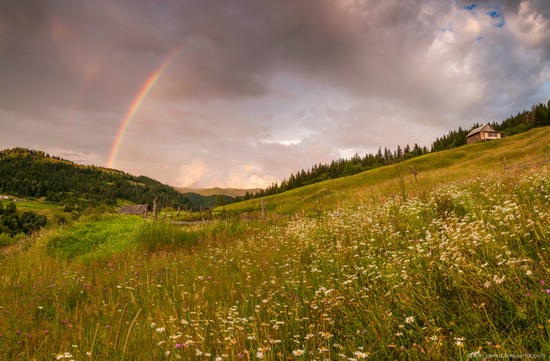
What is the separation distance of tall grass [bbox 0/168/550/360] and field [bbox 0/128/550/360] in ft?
0.08

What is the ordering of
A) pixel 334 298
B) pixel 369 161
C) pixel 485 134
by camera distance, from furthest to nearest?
pixel 369 161 < pixel 485 134 < pixel 334 298

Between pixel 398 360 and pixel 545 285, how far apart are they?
5.00ft

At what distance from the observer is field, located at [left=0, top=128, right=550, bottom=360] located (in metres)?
2.68

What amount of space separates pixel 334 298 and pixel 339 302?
0.11 m

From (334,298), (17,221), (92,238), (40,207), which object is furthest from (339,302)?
(40,207)

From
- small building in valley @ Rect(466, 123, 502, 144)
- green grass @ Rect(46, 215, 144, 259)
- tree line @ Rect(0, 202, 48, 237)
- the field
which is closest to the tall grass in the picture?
the field

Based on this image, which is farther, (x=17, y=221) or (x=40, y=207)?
(x=40, y=207)

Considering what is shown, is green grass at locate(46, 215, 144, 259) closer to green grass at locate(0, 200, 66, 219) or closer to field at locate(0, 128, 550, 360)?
field at locate(0, 128, 550, 360)

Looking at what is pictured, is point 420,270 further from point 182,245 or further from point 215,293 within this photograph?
point 182,245

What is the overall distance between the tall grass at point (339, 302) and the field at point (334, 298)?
1.0 inches

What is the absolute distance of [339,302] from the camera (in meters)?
3.36

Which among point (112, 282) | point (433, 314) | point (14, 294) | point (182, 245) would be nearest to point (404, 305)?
point (433, 314)

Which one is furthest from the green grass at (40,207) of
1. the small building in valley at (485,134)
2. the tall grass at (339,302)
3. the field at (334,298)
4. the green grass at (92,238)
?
the small building in valley at (485,134)

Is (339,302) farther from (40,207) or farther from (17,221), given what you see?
(40,207)
